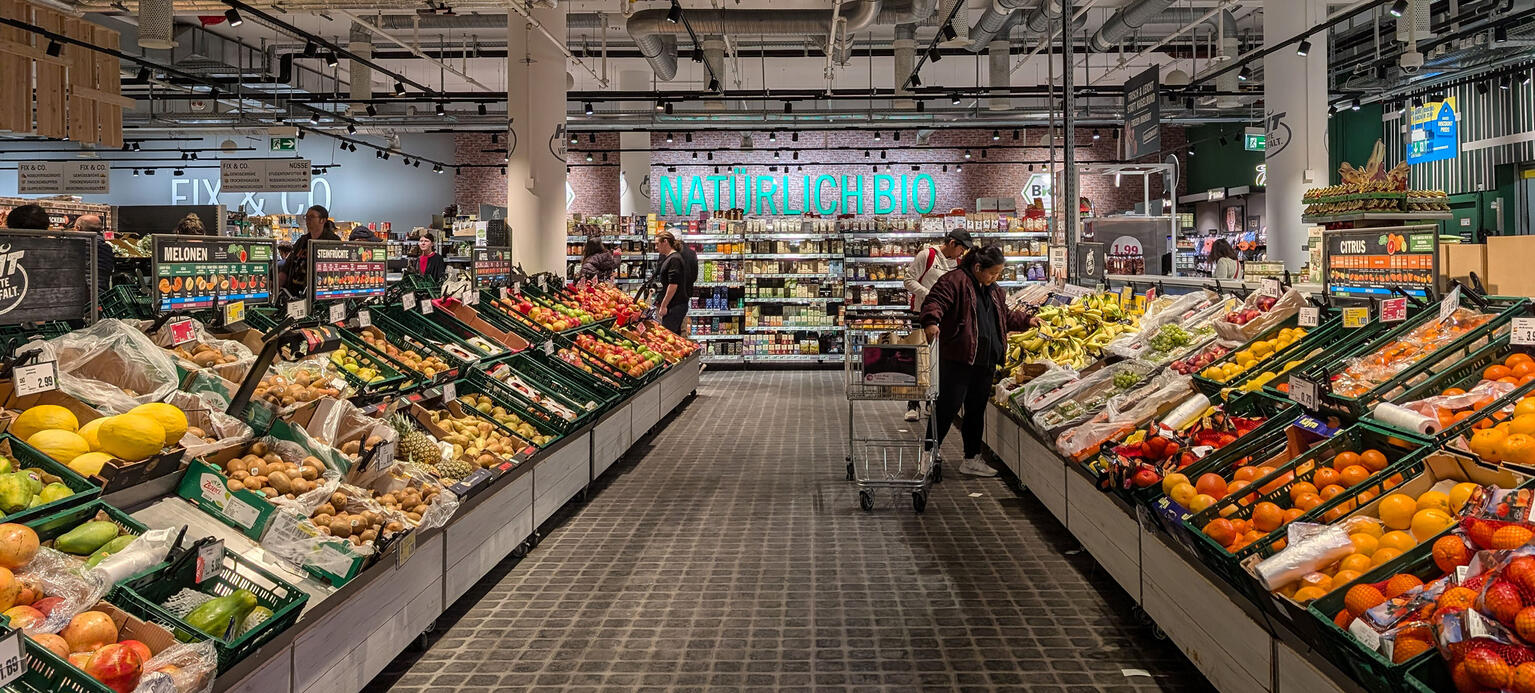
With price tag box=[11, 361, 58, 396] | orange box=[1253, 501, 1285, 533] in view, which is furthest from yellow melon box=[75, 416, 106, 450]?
orange box=[1253, 501, 1285, 533]

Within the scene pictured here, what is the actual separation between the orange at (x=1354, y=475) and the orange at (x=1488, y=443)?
0.34 metres

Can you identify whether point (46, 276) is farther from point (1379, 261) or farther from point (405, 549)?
point (1379, 261)

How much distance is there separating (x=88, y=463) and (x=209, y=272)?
1.82 m

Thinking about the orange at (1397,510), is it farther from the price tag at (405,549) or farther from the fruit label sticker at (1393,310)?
the price tag at (405,549)

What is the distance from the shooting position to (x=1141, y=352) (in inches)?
244

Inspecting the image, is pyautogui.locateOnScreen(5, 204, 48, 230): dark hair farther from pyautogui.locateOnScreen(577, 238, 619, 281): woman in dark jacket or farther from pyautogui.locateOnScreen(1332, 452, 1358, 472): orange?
pyautogui.locateOnScreen(1332, 452, 1358, 472): orange

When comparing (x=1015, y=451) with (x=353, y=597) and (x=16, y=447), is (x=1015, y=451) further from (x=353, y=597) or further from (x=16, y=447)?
(x=16, y=447)

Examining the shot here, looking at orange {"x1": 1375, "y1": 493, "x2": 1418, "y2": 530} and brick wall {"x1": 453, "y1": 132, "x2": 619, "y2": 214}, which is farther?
brick wall {"x1": 453, "y1": 132, "x2": 619, "y2": 214}

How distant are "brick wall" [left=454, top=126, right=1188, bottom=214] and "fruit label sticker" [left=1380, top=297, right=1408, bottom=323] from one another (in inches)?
625

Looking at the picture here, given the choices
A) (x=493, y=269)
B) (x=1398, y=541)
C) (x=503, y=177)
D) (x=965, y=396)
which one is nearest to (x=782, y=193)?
(x=503, y=177)

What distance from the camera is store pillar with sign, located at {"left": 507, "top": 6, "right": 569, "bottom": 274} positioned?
11359 mm

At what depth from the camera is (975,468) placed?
7.45 metres

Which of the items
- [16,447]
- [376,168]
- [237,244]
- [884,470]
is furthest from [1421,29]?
[376,168]

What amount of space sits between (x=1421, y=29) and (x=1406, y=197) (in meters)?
5.41
